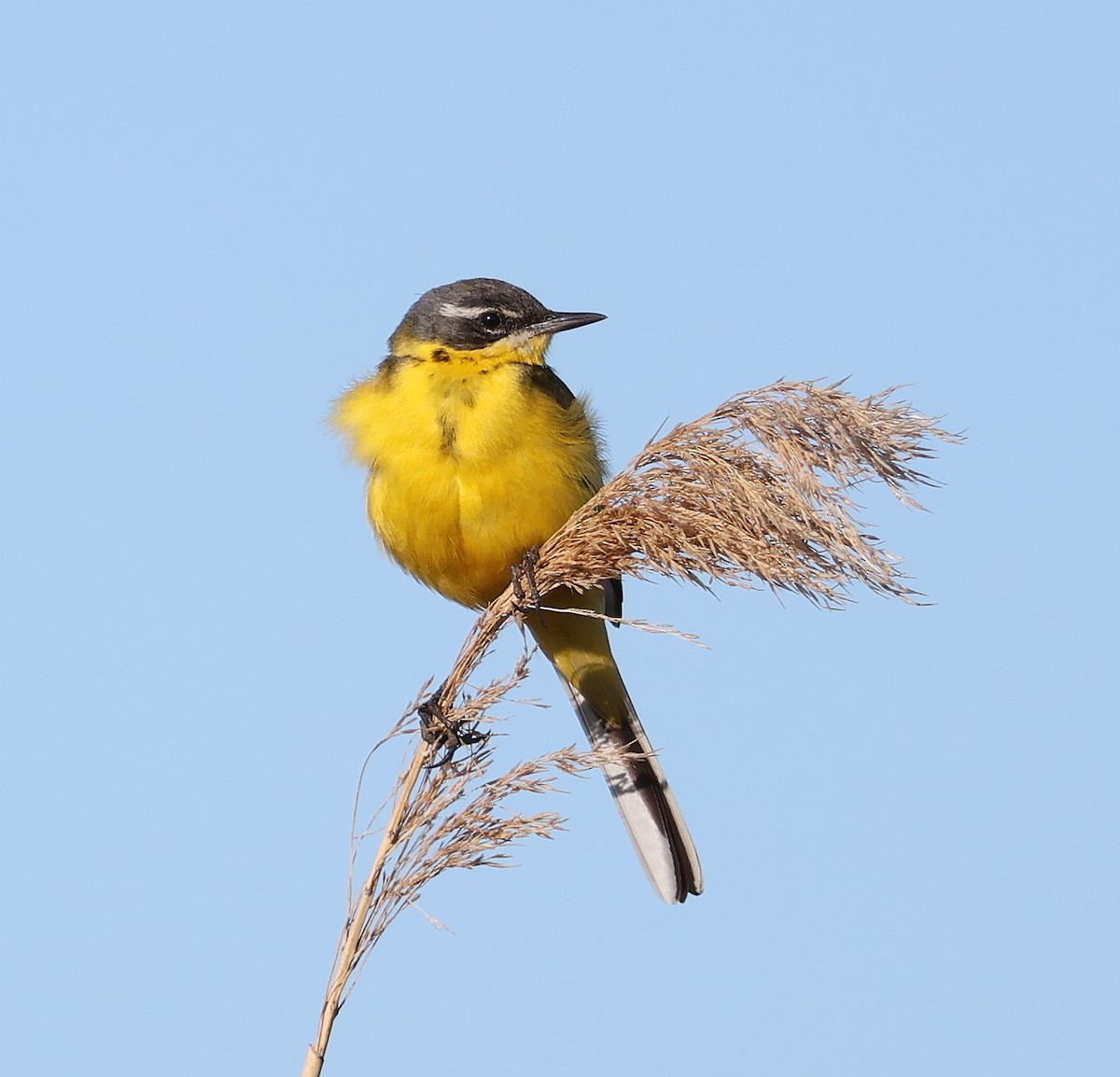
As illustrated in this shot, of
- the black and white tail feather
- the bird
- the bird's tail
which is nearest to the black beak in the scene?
the bird

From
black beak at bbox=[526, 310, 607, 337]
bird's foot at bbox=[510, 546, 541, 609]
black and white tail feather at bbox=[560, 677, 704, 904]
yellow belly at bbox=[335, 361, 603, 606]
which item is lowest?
black and white tail feather at bbox=[560, 677, 704, 904]

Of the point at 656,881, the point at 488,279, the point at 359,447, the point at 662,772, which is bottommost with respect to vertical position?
the point at 656,881

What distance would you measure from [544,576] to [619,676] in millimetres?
2254

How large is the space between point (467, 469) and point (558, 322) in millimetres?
1293

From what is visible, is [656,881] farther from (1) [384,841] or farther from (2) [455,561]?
(1) [384,841]

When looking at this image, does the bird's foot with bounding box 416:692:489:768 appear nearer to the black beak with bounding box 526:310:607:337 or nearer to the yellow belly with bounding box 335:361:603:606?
the yellow belly with bounding box 335:361:603:606

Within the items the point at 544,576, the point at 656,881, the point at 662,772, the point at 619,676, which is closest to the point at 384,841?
the point at 544,576

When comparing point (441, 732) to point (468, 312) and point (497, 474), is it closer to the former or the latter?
point (497, 474)

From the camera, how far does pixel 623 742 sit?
6551 millimetres

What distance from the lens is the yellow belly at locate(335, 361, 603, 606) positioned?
5.72 metres

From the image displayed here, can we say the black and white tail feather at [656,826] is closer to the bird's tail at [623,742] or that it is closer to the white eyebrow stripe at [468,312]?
the bird's tail at [623,742]

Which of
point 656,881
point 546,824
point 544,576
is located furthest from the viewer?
point 656,881

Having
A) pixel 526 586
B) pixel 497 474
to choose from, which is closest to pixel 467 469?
pixel 497 474

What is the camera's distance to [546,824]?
145 inches
